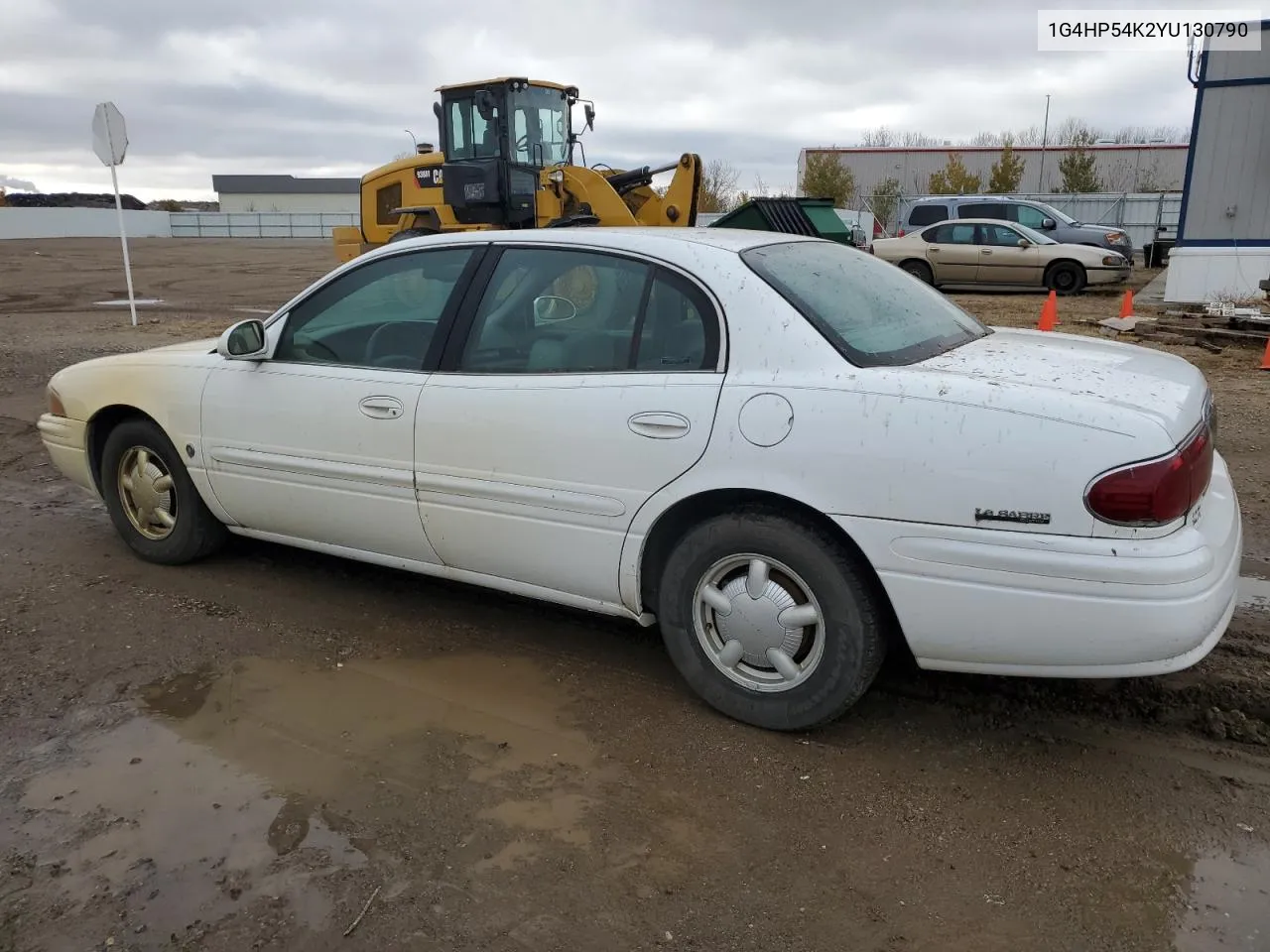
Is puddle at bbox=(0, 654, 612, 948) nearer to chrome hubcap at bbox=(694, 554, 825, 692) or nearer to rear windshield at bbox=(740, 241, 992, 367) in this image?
chrome hubcap at bbox=(694, 554, 825, 692)

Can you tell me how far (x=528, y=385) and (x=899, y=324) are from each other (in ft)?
4.22

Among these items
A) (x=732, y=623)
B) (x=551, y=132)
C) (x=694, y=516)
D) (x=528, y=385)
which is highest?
(x=551, y=132)

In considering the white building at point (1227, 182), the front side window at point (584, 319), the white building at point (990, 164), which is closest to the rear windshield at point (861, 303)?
the front side window at point (584, 319)

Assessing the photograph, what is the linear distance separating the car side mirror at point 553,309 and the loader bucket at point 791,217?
625 cm

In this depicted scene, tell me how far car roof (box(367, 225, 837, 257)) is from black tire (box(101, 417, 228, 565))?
1478 mm

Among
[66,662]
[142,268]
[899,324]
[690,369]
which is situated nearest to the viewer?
[690,369]

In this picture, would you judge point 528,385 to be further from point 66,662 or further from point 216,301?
point 216,301

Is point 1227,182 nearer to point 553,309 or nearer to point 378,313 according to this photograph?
point 553,309

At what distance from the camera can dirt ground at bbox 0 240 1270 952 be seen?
2438 millimetres

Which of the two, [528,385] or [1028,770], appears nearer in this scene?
[1028,770]

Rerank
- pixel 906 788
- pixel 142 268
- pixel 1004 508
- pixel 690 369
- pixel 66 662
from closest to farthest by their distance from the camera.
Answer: pixel 1004 508 < pixel 906 788 < pixel 690 369 < pixel 66 662 < pixel 142 268

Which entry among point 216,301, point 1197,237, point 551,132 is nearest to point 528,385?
point 551,132

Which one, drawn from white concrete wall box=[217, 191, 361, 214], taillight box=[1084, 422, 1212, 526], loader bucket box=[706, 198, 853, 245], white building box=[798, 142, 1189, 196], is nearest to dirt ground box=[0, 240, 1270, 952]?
taillight box=[1084, 422, 1212, 526]

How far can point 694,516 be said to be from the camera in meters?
3.26
